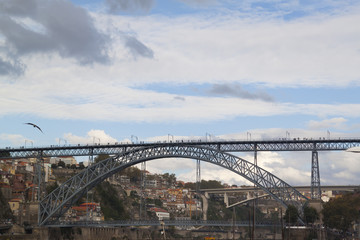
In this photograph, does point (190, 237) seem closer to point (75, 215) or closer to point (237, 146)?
point (75, 215)

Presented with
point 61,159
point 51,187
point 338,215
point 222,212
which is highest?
point 61,159

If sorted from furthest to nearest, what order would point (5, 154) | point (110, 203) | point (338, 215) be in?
1. point (110, 203)
2. point (5, 154)
3. point (338, 215)

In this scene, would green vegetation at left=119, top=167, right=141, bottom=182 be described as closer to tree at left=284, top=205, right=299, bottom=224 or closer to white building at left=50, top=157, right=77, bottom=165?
white building at left=50, top=157, right=77, bottom=165

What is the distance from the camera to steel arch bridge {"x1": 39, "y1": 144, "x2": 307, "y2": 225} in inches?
2815

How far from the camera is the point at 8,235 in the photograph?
66125 mm

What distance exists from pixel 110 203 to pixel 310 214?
2327 inches

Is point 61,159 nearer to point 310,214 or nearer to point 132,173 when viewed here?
point 132,173

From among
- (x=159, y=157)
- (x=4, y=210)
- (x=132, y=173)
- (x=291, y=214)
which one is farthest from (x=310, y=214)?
(x=132, y=173)

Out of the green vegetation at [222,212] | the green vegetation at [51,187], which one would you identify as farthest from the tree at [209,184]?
the green vegetation at [51,187]

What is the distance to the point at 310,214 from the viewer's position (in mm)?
68562

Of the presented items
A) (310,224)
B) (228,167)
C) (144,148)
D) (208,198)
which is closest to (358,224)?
(310,224)

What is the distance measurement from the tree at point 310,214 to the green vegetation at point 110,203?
52.9 meters

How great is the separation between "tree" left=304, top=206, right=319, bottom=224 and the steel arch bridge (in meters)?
2.16

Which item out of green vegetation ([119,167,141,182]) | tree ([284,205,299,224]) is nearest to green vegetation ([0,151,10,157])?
→ tree ([284,205,299,224])
